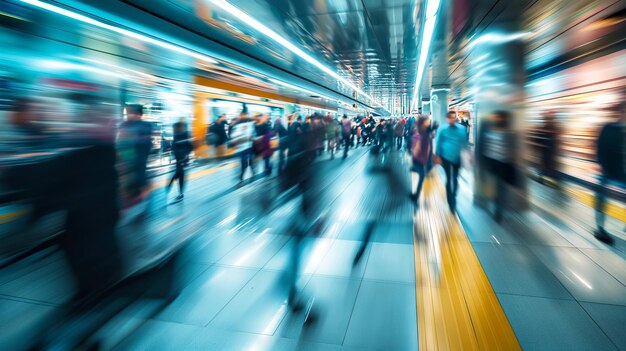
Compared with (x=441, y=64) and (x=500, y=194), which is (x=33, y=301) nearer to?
(x=500, y=194)

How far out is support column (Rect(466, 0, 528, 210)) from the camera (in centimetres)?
616

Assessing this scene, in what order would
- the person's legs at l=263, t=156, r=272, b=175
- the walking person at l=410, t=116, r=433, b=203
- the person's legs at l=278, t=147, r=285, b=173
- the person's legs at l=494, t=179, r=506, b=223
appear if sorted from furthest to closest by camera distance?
the person's legs at l=278, t=147, r=285, b=173 → the person's legs at l=263, t=156, r=272, b=175 → the walking person at l=410, t=116, r=433, b=203 → the person's legs at l=494, t=179, r=506, b=223

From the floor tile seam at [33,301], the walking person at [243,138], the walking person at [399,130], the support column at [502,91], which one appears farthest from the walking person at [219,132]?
the walking person at [399,130]

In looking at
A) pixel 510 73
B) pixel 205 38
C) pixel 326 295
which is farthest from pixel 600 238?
pixel 205 38

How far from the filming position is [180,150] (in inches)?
267

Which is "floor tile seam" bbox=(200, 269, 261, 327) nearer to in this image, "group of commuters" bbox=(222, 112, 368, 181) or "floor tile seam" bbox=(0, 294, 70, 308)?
"floor tile seam" bbox=(0, 294, 70, 308)

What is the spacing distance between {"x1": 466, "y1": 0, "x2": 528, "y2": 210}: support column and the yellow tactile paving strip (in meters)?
2.28

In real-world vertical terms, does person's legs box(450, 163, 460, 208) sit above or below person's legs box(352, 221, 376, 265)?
above

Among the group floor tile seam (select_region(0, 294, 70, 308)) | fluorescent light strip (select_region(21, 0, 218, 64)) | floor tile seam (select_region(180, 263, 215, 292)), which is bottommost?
floor tile seam (select_region(0, 294, 70, 308))

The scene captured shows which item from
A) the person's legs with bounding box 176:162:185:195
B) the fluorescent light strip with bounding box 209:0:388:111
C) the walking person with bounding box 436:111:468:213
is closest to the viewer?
the fluorescent light strip with bounding box 209:0:388:111

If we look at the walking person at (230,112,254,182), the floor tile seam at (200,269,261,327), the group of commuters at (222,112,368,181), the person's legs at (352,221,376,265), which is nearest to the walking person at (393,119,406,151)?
the group of commuters at (222,112,368,181)

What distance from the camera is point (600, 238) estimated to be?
171 inches

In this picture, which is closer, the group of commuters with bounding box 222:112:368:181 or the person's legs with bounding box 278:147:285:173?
the group of commuters with bounding box 222:112:368:181

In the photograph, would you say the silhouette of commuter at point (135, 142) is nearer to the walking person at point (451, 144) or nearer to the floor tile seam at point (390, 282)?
the floor tile seam at point (390, 282)
